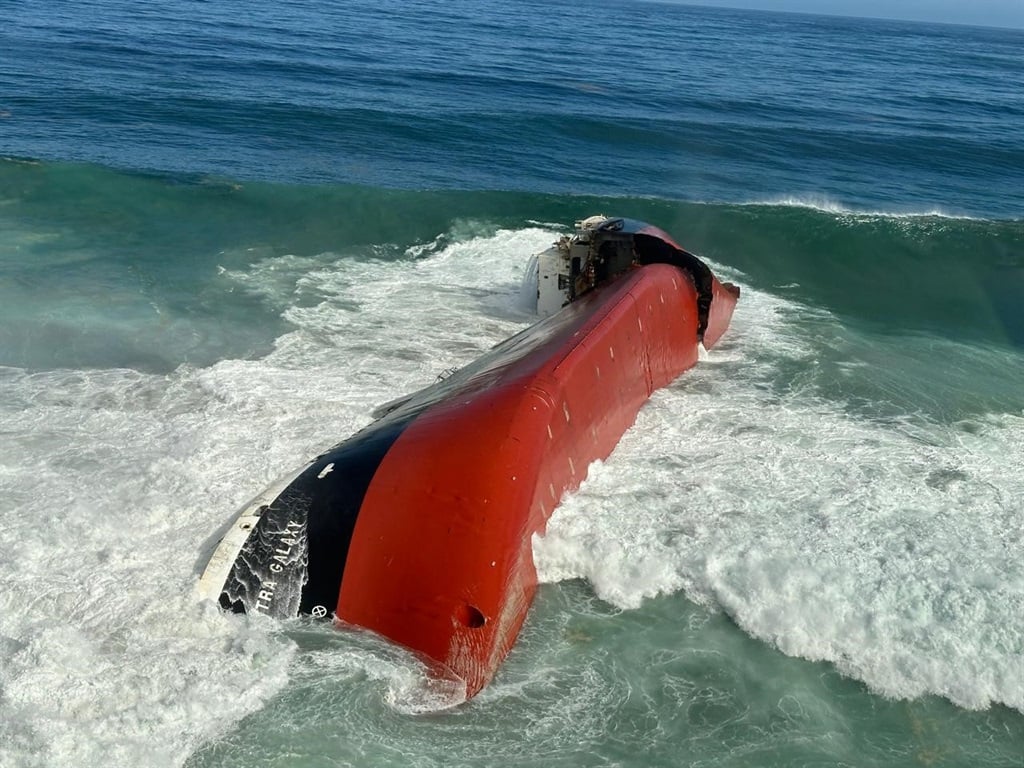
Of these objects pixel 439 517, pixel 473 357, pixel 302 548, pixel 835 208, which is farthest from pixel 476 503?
pixel 835 208

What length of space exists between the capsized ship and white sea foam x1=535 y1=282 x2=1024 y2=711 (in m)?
0.74

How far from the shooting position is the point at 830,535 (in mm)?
8648

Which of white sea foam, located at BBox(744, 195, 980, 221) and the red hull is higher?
white sea foam, located at BBox(744, 195, 980, 221)

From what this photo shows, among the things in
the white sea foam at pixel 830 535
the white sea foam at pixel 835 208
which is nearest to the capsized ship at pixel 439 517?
the white sea foam at pixel 830 535

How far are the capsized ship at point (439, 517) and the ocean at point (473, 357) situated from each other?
0.26m

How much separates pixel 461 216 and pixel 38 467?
45.9 feet

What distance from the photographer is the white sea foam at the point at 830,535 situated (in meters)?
7.30

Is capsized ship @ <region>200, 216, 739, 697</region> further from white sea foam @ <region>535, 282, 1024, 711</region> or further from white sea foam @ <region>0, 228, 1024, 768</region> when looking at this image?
white sea foam @ <region>535, 282, 1024, 711</region>

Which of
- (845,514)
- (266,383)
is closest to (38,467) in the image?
(266,383)

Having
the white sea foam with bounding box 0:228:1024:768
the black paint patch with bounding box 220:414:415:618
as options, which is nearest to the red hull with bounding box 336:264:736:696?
the black paint patch with bounding box 220:414:415:618

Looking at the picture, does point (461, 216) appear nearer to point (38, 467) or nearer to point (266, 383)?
point (266, 383)

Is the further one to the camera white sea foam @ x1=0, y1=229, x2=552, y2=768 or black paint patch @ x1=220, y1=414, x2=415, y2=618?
black paint patch @ x1=220, y1=414, x2=415, y2=618

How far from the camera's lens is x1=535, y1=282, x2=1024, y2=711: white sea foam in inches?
287

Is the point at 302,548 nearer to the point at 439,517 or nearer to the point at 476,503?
the point at 439,517
